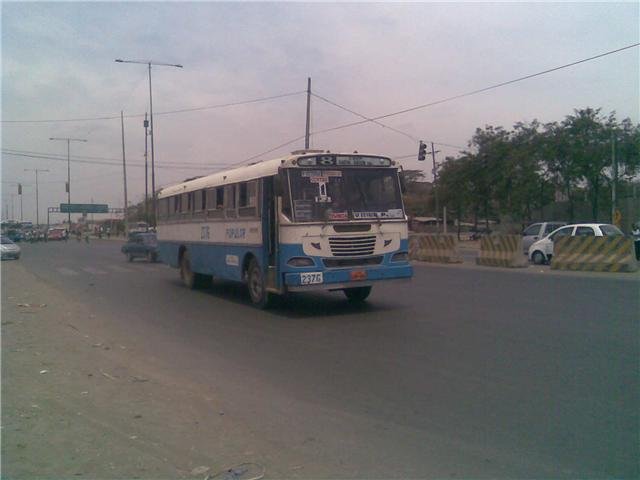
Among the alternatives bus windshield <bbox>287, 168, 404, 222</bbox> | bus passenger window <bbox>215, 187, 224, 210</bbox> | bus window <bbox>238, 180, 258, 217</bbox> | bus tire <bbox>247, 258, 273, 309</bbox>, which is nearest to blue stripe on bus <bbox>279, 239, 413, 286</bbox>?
bus windshield <bbox>287, 168, 404, 222</bbox>

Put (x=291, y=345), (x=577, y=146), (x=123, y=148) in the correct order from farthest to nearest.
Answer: (x=123, y=148), (x=577, y=146), (x=291, y=345)

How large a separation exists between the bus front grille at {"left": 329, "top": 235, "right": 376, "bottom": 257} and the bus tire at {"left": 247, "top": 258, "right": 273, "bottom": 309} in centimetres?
189

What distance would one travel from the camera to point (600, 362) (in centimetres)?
793

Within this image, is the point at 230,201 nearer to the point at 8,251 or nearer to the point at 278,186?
the point at 278,186

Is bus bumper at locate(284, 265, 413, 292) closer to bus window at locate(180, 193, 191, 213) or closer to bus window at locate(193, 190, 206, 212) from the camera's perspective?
bus window at locate(193, 190, 206, 212)

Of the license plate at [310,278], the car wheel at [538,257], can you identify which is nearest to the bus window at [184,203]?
the license plate at [310,278]

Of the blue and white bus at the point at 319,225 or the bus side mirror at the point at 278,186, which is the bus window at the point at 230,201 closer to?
the blue and white bus at the point at 319,225

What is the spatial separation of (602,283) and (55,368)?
1463 cm

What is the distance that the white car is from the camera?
2359cm

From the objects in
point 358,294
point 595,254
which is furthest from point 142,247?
point 595,254

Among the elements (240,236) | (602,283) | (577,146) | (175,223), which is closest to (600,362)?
(240,236)

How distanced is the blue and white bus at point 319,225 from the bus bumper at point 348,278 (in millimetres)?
19

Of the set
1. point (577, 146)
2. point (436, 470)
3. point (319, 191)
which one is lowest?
point (436, 470)

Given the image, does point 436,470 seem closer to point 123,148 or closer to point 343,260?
point 343,260
